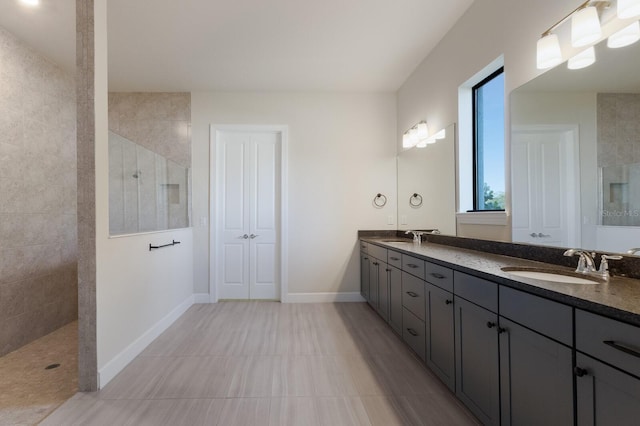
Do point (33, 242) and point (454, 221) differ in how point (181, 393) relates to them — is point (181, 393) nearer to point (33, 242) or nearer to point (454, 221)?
point (33, 242)

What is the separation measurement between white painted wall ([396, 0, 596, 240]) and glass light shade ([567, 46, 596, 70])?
267 mm

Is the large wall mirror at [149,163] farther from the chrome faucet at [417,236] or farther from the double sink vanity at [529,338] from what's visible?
the chrome faucet at [417,236]

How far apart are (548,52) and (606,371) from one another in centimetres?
158

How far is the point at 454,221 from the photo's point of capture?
9.72 feet

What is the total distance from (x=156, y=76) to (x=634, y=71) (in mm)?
4122

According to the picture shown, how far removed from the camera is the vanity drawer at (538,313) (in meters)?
1.10

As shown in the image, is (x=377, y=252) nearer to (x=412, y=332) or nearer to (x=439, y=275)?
(x=412, y=332)

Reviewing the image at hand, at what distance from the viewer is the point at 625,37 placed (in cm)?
140

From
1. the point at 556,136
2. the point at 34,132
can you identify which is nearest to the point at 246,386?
the point at 556,136

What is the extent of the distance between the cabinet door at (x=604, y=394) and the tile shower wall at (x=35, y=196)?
3.71m

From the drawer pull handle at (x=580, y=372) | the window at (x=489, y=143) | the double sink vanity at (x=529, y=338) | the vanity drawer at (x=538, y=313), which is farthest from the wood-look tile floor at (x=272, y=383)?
the window at (x=489, y=143)

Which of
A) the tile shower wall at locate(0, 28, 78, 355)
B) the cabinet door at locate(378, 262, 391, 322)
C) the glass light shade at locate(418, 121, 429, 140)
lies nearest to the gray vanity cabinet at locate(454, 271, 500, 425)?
the cabinet door at locate(378, 262, 391, 322)

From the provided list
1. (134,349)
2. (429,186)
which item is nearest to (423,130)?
(429,186)

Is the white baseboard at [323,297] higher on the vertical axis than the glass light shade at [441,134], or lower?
lower
